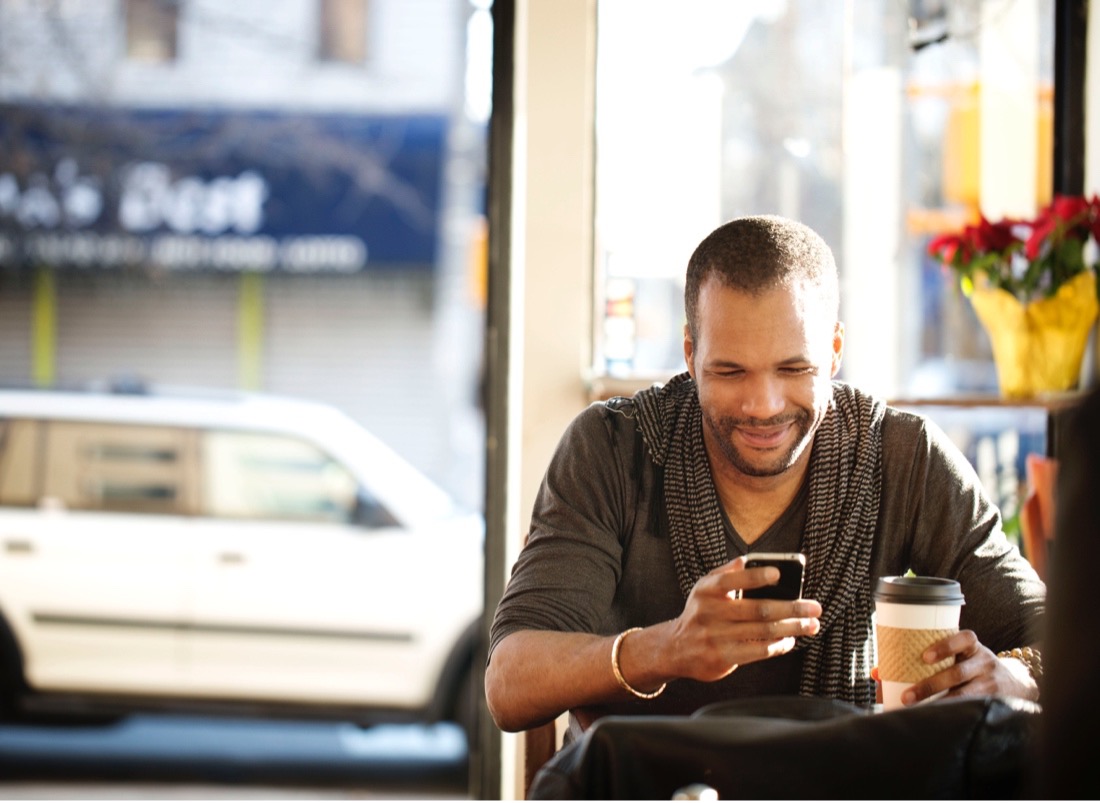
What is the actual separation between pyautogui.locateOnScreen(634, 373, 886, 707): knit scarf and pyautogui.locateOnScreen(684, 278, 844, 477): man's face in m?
0.07

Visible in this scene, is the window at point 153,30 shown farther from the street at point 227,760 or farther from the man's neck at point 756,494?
the man's neck at point 756,494

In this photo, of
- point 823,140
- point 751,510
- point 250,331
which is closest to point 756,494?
point 751,510

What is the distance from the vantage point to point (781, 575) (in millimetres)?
1393

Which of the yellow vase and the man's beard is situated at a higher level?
the yellow vase

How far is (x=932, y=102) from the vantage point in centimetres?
377

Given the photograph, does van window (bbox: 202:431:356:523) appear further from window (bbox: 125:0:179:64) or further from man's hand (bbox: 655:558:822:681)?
window (bbox: 125:0:179:64)

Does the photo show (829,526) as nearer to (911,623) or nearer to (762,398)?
(762,398)

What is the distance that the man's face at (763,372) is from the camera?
1.71 m

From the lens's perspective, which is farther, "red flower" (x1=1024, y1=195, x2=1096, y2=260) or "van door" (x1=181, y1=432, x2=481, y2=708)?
"van door" (x1=181, y1=432, x2=481, y2=708)

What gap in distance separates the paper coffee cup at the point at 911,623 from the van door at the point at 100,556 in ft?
12.8

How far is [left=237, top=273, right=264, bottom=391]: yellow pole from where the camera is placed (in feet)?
28.1

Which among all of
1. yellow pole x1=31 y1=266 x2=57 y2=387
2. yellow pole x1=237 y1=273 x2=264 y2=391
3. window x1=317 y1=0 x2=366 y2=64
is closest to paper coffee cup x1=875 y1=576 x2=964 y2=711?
yellow pole x1=237 y1=273 x2=264 y2=391

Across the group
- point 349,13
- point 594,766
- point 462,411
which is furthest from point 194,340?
point 594,766

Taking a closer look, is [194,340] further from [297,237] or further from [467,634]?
[467,634]
